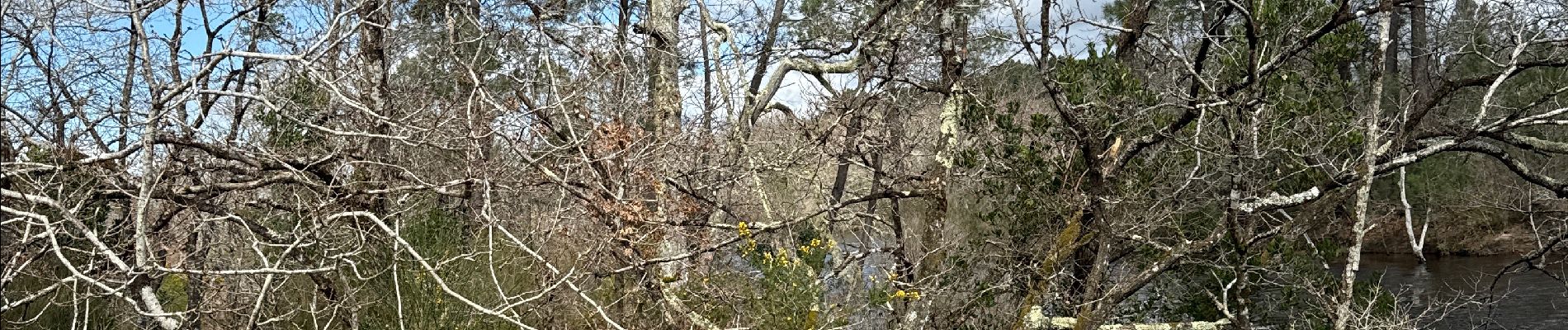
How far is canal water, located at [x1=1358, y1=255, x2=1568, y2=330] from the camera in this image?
11969 mm

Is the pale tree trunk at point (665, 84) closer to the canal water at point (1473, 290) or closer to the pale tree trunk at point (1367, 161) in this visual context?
the pale tree trunk at point (1367, 161)

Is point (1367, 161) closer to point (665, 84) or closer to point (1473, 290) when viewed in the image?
point (665, 84)

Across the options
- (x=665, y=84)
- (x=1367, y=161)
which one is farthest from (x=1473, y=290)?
(x=665, y=84)

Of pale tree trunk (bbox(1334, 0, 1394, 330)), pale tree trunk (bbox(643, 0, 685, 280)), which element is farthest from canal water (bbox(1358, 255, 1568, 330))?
pale tree trunk (bbox(643, 0, 685, 280))

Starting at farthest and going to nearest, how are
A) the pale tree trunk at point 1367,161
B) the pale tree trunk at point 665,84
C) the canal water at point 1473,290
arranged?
the canal water at point 1473,290, the pale tree trunk at point 665,84, the pale tree trunk at point 1367,161

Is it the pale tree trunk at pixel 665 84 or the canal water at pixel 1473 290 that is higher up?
the pale tree trunk at pixel 665 84

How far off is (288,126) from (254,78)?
152cm

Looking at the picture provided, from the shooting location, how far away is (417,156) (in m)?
9.64

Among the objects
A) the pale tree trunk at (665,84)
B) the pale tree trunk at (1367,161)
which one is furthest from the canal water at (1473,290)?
the pale tree trunk at (665,84)

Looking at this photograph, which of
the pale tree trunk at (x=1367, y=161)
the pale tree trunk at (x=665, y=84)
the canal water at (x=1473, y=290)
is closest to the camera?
the pale tree trunk at (x=1367, y=161)

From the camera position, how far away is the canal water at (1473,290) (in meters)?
12.0

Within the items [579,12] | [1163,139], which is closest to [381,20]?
[579,12]

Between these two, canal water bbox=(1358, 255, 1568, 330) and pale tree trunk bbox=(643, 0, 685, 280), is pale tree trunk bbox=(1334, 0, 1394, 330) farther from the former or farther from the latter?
pale tree trunk bbox=(643, 0, 685, 280)

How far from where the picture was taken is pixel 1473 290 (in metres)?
16.1
